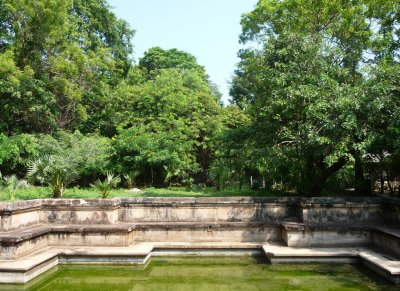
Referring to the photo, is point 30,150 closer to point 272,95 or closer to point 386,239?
point 272,95

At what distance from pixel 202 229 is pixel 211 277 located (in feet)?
7.11

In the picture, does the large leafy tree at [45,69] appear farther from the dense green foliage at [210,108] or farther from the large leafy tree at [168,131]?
the large leafy tree at [168,131]

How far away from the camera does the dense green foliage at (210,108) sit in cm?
930

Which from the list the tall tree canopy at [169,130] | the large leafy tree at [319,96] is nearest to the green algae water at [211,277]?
the large leafy tree at [319,96]

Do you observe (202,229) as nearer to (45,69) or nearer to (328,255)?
(328,255)

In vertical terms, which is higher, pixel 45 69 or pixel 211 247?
pixel 45 69

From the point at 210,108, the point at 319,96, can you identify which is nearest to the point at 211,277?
the point at 319,96

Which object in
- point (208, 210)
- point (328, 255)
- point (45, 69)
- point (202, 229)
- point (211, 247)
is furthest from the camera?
point (45, 69)

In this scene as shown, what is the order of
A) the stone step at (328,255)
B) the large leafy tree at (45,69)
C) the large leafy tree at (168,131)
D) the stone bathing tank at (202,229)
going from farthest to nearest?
the large leafy tree at (168,131) < the large leafy tree at (45,69) < the stone bathing tank at (202,229) < the stone step at (328,255)

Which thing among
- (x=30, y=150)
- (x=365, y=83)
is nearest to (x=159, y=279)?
(x=365, y=83)

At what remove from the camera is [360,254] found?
7859 mm

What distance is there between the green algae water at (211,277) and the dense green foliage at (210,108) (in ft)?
9.06

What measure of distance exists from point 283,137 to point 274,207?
1918 mm

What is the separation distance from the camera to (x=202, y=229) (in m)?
9.41
